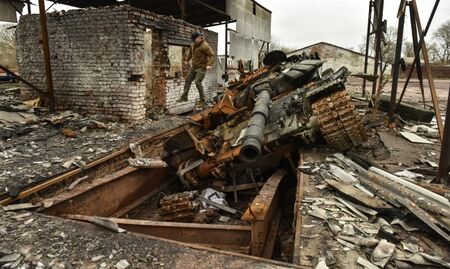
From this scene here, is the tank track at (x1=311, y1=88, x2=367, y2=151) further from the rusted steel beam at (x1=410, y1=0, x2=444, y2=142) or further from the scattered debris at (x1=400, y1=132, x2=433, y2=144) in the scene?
the scattered debris at (x1=400, y1=132, x2=433, y2=144)

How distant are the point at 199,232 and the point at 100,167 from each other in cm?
227

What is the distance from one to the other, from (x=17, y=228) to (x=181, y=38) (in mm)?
7469

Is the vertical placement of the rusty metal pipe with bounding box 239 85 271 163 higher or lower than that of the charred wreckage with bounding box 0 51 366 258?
higher

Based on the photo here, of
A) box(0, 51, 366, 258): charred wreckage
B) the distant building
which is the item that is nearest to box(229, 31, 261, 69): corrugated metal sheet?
box(0, 51, 366, 258): charred wreckage

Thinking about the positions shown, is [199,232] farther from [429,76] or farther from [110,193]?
[429,76]

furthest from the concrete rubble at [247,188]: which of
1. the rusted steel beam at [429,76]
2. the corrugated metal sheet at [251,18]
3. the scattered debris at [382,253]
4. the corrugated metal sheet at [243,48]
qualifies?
the corrugated metal sheet at [243,48]

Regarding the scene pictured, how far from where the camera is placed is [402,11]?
5918 millimetres

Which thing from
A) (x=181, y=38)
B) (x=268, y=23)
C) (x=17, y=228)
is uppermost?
(x=268, y=23)

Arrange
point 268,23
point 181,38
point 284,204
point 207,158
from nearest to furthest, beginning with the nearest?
point 284,204
point 207,158
point 181,38
point 268,23

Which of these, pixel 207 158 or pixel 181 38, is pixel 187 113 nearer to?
pixel 181 38

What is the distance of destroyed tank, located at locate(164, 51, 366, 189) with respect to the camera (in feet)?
14.9

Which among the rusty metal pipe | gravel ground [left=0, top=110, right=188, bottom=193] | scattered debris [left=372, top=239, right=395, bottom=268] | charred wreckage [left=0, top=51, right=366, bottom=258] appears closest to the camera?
scattered debris [left=372, top=239, right=395, bottom=268]

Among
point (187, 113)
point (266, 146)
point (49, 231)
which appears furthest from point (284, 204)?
point (187, 113)

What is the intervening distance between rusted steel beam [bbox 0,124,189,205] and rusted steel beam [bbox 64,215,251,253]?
2.33 feet
